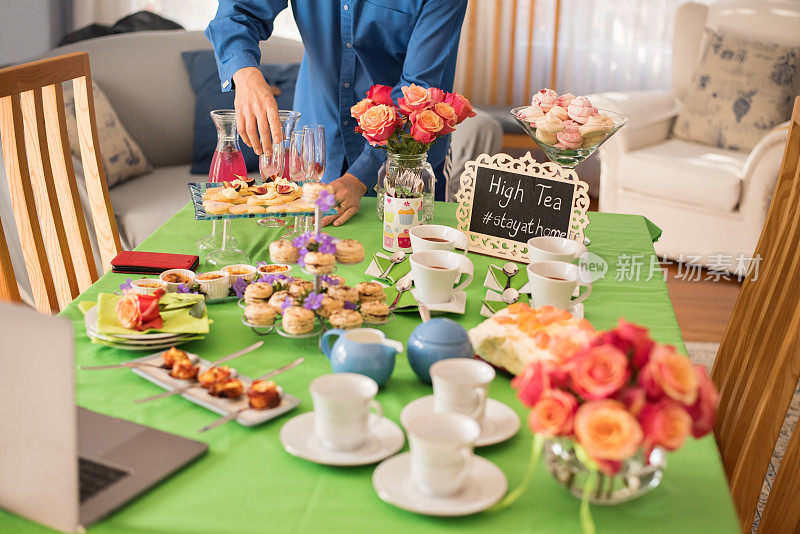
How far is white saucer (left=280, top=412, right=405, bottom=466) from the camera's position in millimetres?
919

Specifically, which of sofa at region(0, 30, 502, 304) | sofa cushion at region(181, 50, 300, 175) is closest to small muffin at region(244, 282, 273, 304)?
sofa at region(0, 30, 502, 304)

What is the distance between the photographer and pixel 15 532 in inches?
32.5

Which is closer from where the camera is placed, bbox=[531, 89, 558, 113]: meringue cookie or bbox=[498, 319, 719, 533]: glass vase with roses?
bbox=[498, 319, 719, 533]: glass vase with roses

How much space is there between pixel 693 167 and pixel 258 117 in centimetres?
286

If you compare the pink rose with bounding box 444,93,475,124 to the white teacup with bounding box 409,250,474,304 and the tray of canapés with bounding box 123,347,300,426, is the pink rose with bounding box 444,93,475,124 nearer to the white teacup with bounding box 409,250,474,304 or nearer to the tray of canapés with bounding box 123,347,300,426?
the white teacup with bounding box 409,250,474,304

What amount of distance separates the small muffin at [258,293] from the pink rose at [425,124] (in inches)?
21.0

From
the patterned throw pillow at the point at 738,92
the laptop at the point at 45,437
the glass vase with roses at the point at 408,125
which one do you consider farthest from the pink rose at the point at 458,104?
the patterned throw pillow at the point at 738,92

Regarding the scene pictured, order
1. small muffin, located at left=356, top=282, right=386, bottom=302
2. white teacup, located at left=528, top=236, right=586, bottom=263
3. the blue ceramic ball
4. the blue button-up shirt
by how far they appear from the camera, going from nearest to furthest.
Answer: the blue ceramic ball
small muffin, located at left=356, top=282, right=386, bottom=302
white teacup, located at left=528, top=236, right=586, bottom=263
the blue button-up shirt

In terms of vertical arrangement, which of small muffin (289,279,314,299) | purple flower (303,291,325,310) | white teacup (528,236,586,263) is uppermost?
purple flower (303,291,325,310)

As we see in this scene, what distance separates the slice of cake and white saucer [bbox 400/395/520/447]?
10cm

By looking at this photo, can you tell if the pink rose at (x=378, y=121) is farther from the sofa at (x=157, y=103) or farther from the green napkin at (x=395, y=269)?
the sofa at (x=157, y=103)

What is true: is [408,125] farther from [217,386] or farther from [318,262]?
[217,386]

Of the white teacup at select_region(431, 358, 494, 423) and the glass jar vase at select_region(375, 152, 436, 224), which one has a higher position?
the white teacup at select_region(431, 358, 494, 423)

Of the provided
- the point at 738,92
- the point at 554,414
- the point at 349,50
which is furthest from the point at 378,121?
the point at 738,92
